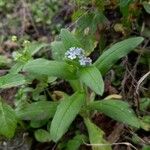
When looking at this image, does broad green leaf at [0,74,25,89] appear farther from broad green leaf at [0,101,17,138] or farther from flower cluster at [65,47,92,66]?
flower cluster at [65,47,92,66]

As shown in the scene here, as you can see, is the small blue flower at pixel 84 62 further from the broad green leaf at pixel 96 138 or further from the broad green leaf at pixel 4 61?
the broad green leaf at pixel 4 61

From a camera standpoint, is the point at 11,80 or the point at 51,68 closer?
the point at 51,68

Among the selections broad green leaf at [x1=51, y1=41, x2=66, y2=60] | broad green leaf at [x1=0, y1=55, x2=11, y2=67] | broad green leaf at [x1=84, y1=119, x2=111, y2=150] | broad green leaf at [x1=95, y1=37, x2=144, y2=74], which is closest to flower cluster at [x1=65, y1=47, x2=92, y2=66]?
broad green leaf at [x1=95, y1=37, x2=144, y2=74]

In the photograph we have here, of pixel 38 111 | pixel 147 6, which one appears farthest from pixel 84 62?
pixel 147 6

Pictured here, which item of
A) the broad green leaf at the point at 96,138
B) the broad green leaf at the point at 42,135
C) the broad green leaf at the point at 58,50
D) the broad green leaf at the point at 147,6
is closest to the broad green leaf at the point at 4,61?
the broad green leaf at the point at 58,50

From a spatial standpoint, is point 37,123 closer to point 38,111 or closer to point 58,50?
point 38,111

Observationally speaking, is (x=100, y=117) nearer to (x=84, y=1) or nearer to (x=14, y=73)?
(x=14, y=73)

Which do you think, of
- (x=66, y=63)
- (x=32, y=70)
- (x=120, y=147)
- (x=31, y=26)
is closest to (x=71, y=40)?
(x=66, y=63)
